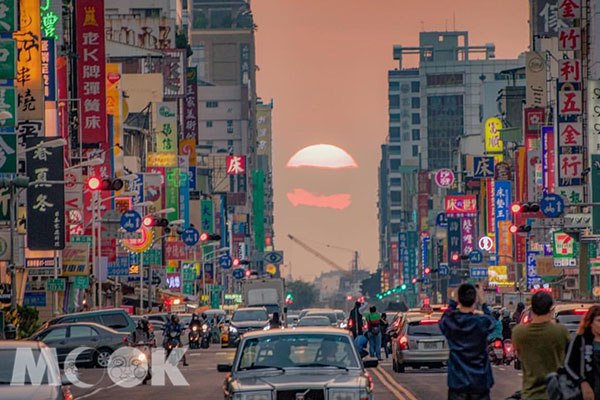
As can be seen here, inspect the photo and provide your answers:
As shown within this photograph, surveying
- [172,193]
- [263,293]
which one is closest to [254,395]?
[263,293]

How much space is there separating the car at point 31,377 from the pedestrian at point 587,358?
5883 millimetres

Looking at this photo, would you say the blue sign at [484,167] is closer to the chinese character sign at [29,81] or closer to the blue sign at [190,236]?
the blue sign at [190,236]

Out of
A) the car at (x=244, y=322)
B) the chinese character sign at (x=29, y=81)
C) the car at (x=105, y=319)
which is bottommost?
the car at (x=244, y=322)

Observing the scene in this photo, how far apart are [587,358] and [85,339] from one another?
33.4 meters

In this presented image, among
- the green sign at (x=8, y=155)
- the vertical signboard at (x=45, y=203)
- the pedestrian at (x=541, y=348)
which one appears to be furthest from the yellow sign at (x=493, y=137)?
the pedestrian at (x=541, y=348)

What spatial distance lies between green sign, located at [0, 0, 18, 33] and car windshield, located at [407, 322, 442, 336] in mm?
15700

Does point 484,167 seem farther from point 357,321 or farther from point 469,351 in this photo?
point 469,351

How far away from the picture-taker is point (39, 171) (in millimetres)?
52312

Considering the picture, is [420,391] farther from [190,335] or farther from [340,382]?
[190,335]

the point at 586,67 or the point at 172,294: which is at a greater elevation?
the point at 586,67

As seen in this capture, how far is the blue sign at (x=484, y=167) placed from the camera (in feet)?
457

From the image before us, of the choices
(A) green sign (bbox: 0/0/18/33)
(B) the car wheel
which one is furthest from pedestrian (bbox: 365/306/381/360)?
(A) green sign (bbox: 0/0/18/33)

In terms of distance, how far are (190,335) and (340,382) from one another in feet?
159

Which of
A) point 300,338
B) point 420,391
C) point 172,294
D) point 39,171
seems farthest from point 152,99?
point 300,338
